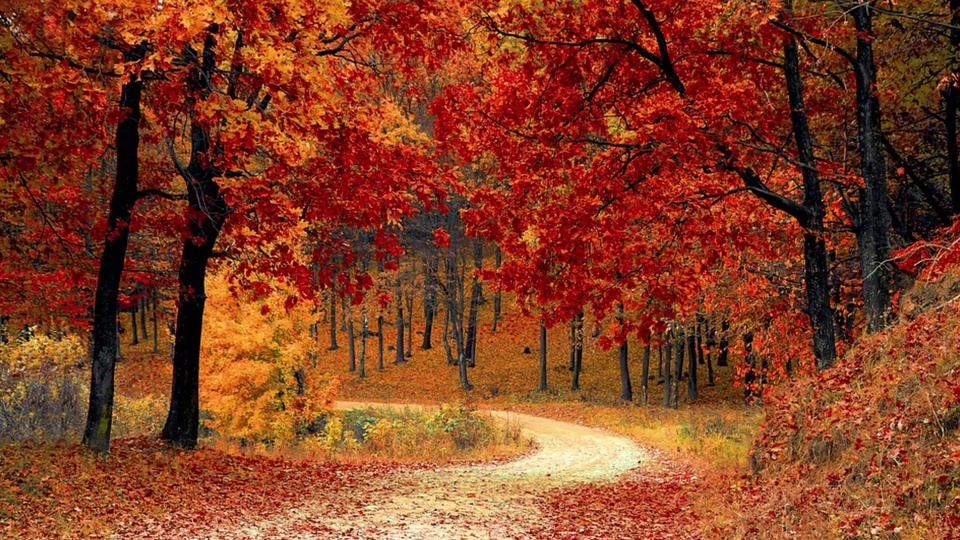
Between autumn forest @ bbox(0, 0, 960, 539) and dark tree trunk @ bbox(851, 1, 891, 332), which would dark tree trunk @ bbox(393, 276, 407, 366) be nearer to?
autumn forest @ bbox(0, 0, 960, 539)

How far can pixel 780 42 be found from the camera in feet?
33.9

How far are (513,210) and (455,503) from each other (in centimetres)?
463

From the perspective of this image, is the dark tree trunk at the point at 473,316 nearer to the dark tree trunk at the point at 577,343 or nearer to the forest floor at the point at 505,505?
the dark tree trunk at the point at 577,343

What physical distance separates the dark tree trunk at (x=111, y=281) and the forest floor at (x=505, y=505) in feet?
12.5

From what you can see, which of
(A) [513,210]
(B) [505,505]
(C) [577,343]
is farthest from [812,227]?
(C) [577,343]

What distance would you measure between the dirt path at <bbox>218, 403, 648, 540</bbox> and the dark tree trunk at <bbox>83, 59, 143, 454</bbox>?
12.7 feet

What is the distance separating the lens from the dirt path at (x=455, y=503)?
30.0 feet

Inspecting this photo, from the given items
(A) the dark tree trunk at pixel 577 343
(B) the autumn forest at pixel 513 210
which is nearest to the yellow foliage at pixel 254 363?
(B) the autumn forest at pixel 513 210

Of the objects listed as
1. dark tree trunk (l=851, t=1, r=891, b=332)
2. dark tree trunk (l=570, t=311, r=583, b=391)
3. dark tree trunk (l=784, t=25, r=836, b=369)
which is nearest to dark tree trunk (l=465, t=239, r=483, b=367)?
dark tree trunk (l=570, t=311, r=583, b=391)

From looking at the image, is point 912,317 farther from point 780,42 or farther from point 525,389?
point 525,389

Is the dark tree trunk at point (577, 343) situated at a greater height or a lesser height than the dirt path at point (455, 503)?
greater

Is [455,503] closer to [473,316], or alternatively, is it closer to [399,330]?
[473,316]

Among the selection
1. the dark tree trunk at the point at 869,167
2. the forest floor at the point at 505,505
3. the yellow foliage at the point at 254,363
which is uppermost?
the dark tree trunk at the point at 869,167

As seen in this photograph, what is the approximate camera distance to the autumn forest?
8281mm
